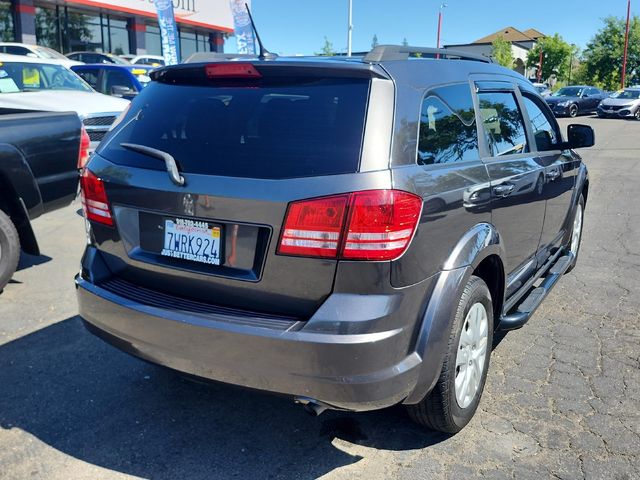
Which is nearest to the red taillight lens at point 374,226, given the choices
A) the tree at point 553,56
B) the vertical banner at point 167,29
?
the vertical banner at point 167,29

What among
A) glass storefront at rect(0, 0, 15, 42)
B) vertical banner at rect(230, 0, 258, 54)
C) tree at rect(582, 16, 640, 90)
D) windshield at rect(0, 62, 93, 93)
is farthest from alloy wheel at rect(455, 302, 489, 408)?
tree at rect(582, 16, 640, 90)

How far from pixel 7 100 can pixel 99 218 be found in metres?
6.76

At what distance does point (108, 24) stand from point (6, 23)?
5.81 m

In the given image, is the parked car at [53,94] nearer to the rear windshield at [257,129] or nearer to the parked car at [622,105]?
the rear windshield at [257,129]

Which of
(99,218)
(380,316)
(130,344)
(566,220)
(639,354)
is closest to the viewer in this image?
(380,316)

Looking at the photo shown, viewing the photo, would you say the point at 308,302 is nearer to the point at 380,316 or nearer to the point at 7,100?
the point at 380,316

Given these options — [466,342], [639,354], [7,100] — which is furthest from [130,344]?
[7,100]

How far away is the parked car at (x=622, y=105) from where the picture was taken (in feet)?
94.9

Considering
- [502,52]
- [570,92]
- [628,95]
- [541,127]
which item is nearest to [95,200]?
[541,127]

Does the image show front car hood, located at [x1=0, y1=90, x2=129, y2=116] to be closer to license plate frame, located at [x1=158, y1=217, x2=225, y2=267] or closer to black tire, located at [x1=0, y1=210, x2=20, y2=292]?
black tire, located at [x1=0, y1=210, x2=20, y2=292]

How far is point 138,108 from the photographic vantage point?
315cm

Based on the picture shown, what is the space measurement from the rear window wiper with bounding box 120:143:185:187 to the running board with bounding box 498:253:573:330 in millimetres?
1971

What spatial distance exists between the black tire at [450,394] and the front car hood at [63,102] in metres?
7.24

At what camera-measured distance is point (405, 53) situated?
3104mm
